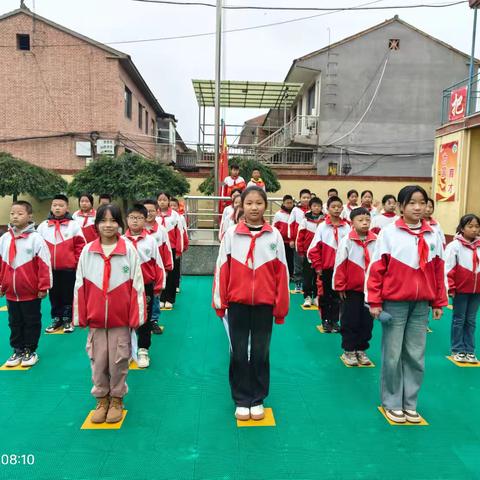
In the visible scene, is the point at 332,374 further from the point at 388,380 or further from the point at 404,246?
the point at 404,246

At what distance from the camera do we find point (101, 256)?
3.34 metres

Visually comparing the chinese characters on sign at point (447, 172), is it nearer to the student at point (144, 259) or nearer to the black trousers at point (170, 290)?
the black trousers at point (170, 290)

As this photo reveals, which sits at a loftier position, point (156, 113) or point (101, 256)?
point (156, 113)

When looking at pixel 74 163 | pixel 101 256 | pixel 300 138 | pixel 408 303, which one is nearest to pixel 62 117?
pixel 74 163

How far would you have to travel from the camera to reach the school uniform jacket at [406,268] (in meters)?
3.26

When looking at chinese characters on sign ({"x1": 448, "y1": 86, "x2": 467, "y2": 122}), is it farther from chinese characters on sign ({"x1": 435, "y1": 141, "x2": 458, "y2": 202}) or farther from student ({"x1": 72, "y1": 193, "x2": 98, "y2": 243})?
student ({"x1": 72, "y1": 193, "x2": 98, "y2": 243})

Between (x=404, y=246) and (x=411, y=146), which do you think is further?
(x=411, y=146)

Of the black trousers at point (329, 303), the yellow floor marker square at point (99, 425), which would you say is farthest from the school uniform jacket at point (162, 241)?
the yellow floor marker square at point (99, 425)

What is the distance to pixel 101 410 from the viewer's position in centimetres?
333

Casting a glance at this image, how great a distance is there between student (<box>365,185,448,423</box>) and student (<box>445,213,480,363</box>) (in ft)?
4.51

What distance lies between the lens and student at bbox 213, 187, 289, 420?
3.28 meters

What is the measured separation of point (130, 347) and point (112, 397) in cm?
40

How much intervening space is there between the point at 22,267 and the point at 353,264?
3248 mm
